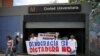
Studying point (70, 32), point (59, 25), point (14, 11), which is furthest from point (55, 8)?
point (14, 11)

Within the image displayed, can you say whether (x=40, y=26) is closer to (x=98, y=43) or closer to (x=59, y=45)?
(x=59, y=45)

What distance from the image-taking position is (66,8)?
25.1 meters

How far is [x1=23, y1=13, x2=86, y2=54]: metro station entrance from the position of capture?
25.0 m

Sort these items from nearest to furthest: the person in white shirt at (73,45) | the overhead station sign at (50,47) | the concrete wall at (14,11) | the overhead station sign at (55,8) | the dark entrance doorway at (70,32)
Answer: the person in white shirt at (73,45) < the overhead station sign at (50,47) < the overhead station sign at (55,8) < the dark entrance doorway at (70,32) < the concrete wall at (14,11)

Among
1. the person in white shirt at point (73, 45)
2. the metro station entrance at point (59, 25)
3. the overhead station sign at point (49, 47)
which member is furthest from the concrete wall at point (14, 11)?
the person in white shirt at point (73, 45)

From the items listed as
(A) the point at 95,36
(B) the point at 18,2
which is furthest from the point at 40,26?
(A) the point at 95,36

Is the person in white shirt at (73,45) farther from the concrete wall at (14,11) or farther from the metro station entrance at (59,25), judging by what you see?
the concrete wall at (14,11)

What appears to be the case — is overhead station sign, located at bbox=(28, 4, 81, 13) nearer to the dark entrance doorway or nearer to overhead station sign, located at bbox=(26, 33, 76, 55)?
the dark entrance doorway

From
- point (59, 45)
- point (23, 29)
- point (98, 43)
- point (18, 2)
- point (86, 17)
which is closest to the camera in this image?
point (98, 43)

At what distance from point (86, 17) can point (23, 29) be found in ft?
16.7

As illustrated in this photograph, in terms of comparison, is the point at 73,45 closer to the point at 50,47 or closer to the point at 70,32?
the point at 50,47

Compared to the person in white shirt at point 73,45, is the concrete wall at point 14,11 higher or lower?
higher

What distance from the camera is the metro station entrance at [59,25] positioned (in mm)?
24969

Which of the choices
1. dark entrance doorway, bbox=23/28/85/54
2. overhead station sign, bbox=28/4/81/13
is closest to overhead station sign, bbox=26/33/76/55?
dark entrance doorway, bbox=23/28/85/54
